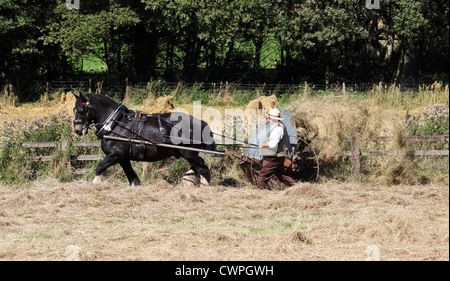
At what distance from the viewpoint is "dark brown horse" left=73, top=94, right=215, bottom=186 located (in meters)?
11.5

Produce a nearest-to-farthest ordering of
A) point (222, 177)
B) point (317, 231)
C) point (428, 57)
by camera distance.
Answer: point (317, 231)
point (222, 177)
point (428, 57)

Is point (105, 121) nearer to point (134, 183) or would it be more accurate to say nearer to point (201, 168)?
point (134, 183)

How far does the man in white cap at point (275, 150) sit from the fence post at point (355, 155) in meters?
1.95

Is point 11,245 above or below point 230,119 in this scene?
below

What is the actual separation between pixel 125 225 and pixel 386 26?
60.7 ft

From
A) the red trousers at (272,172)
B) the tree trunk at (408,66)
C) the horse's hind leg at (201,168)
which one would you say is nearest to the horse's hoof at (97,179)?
the horse's hind leg at (201,168)

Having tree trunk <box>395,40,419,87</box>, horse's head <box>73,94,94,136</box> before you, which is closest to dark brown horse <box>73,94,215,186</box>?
horse's head <box>73,94,94,136</box>

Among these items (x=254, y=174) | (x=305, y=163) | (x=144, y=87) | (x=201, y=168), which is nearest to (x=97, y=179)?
(x=201, y=168)

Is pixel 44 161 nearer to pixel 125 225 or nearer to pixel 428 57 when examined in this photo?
pixel 125 225

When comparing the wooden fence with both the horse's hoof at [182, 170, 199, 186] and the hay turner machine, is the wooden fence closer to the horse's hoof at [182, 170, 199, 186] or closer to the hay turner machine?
the hay turner machine

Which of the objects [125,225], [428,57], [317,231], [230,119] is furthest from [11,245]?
[428,57]

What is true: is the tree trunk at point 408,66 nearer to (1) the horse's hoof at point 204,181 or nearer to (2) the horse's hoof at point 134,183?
(1) the horse's hoof at point 204,181

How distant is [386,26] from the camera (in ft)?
79.8

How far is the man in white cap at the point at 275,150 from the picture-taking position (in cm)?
1082
